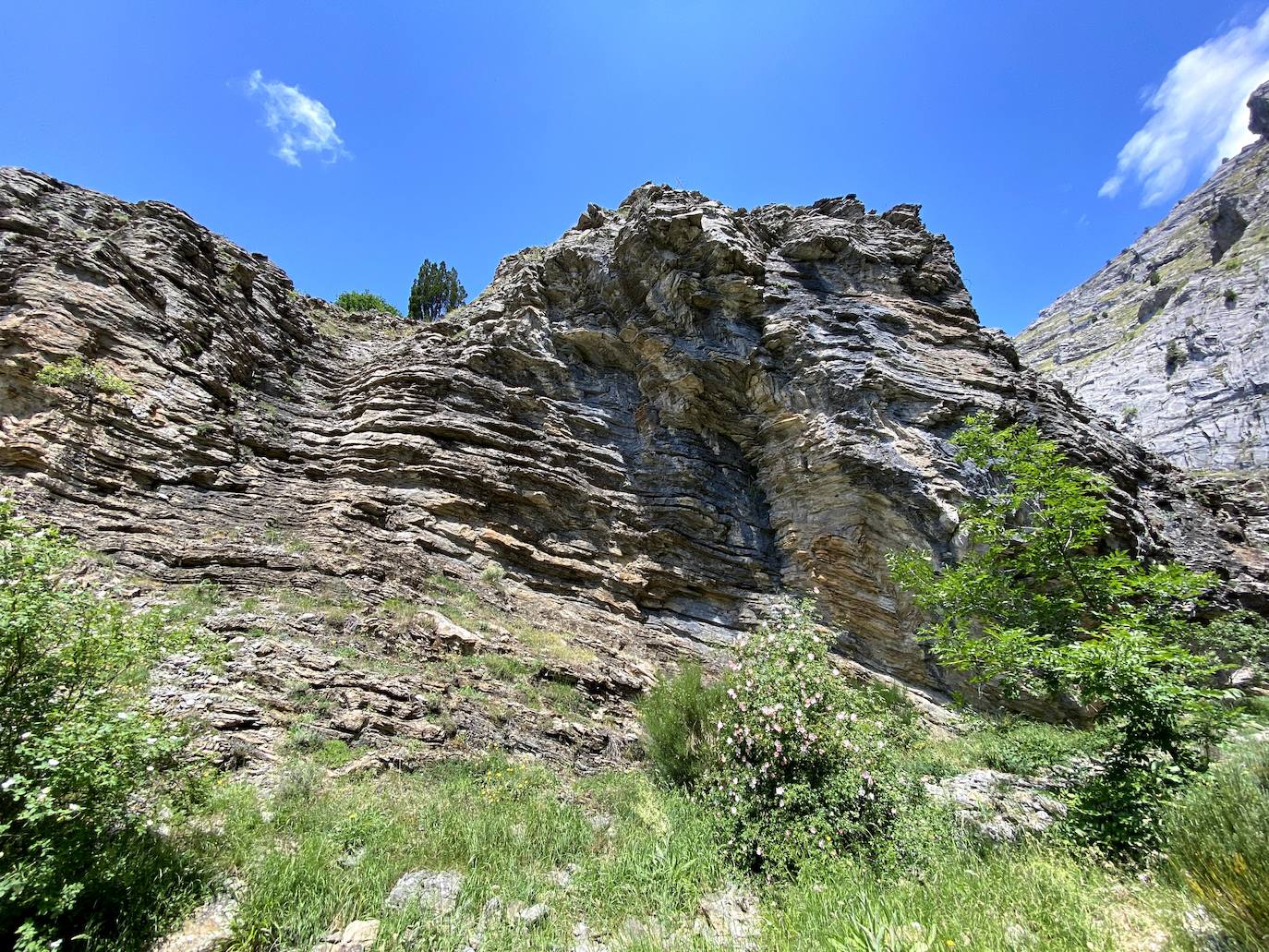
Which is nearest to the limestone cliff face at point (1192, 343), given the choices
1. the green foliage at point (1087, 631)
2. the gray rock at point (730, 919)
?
the green foliage at point (1087, 631)

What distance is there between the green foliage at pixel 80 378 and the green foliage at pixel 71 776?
33.6 feet

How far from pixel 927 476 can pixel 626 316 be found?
44.1 ft

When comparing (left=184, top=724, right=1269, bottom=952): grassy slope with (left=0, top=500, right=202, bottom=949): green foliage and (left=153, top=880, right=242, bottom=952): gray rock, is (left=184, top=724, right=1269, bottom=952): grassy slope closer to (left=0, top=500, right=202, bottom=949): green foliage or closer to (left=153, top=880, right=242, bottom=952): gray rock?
(left=153, top=880, right=242, bottom=952): gray rock

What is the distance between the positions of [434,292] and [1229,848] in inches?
1666

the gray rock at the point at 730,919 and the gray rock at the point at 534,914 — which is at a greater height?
the gray rock at the point at 534,914

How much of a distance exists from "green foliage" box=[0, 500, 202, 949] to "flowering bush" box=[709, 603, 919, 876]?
225 inches

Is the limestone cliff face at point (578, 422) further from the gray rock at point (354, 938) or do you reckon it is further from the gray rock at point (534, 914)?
the gray rock at point (534, 914)

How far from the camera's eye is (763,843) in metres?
6.05

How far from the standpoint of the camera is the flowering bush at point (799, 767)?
19.8 ft

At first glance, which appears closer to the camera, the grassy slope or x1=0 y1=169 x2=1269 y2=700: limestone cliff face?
the grassy slope

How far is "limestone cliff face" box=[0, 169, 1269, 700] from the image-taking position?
41.0 feet

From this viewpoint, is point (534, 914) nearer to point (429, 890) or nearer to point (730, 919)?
point (429, 890)

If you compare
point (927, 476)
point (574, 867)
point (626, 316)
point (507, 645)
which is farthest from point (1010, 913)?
point (626, 316)

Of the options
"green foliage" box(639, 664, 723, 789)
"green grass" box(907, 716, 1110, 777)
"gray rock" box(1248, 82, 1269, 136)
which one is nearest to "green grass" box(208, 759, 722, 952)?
"green foliage" box(639, 664, 723, 789)
